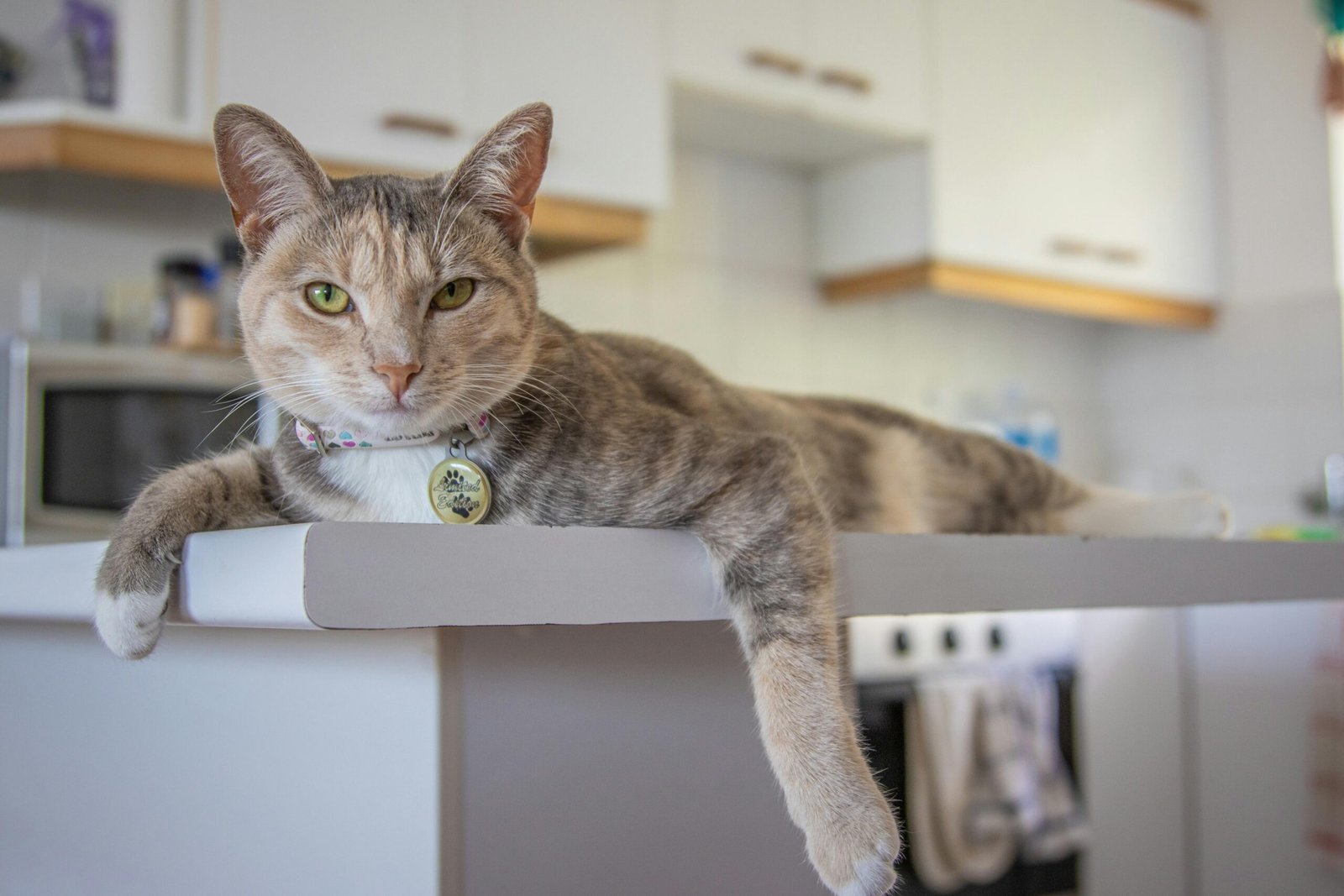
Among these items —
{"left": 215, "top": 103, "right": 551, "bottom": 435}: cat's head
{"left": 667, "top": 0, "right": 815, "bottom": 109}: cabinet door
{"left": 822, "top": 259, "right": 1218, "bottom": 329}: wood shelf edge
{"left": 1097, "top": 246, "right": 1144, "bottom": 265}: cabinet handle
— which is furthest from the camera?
{"left": 1097, "top": 246, "right": 1144, "bottom": 265}: cabinet handle

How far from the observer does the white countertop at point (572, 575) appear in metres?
0.52

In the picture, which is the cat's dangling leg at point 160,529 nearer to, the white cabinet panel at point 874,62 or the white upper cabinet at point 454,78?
the white upper cabinet at point 454,78

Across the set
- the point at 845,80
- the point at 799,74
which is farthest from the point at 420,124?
the point at 845,80

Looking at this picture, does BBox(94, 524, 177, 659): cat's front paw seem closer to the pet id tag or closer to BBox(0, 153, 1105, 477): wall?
the pet id tag

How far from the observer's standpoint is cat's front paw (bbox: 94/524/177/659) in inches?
25.7

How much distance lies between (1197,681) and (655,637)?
1.87 m

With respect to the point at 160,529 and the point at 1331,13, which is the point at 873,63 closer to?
the point at 1331,13

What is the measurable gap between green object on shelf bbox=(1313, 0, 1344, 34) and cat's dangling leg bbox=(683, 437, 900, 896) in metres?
2.75

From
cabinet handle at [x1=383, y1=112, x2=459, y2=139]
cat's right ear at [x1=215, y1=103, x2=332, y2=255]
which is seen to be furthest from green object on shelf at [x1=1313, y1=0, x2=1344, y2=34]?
cat's right ear at [x1=215, y1=103, x2=332, y2=255]

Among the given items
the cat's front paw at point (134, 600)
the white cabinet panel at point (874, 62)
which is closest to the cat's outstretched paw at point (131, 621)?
the cat's front paw at point (134, 600)

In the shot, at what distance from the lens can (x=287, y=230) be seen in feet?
2.67

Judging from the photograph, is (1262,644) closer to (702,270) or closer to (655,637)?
(702,270)

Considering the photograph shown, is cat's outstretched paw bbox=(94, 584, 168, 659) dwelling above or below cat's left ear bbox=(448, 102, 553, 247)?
below

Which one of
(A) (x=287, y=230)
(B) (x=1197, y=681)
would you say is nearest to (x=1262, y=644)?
(B) (x=1197, y=681)
